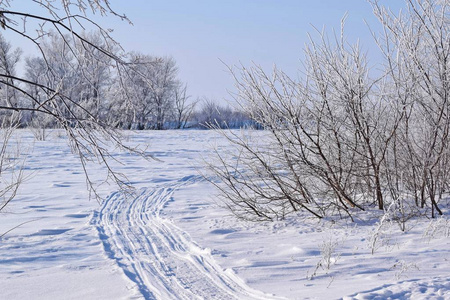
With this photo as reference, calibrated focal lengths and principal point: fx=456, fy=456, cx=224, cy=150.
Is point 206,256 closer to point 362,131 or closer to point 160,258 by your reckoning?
point 160,258

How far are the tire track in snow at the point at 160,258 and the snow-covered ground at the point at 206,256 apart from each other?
0.04ft

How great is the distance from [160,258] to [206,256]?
64 centimetres

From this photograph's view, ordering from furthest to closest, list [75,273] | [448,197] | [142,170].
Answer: [142,170]
[448,197]
[75,273]

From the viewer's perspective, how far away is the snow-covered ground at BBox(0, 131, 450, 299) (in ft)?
16.2

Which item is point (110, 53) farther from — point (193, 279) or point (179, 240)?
point (179, 240)

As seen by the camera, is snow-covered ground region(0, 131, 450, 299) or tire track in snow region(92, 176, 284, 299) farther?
tire track in snow region(92, 176, 284, 299)

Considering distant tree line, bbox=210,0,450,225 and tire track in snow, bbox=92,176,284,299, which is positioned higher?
distant tree line, bbox=210,0,450,225

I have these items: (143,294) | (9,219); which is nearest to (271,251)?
(143,294)

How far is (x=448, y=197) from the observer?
804cm

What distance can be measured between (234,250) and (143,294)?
189 cm

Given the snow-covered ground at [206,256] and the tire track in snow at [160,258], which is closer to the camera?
the snow-covered ground at [206,256]

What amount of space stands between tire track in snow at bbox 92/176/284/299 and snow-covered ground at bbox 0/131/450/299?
0.04 feet

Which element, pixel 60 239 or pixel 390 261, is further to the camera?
pixel 60 239

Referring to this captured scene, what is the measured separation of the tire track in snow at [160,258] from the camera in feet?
16.6
